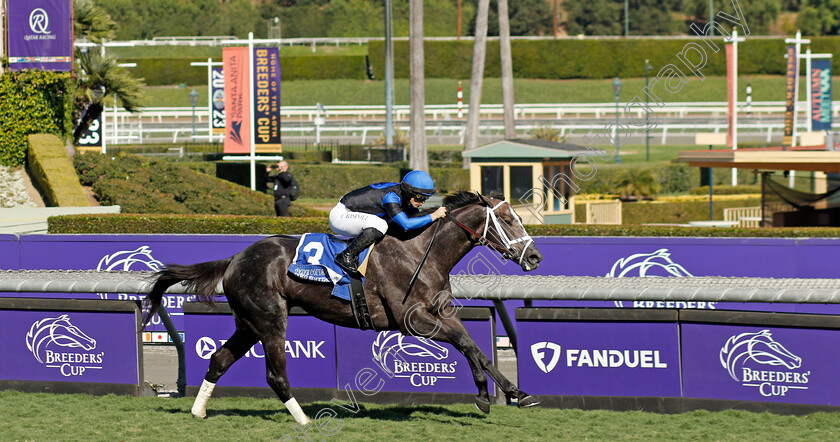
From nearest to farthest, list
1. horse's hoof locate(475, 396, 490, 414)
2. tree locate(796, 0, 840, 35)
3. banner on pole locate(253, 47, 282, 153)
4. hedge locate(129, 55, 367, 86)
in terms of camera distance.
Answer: horse's hoof locate(475, 396, 490, 414)
banner on pole locate(253, 47, 282, 153)
hedge locate(129, 55, 367, 86)
tree locate(796, 0, 840, 35)

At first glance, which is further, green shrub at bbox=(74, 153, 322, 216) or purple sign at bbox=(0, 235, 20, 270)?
green shrub at bbox=(74, 153, 322, 216)

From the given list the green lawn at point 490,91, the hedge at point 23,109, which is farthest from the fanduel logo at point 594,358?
the green lawn at point 490,91

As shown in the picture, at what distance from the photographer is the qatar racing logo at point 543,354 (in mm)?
8516

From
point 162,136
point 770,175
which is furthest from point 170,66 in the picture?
point 770,175

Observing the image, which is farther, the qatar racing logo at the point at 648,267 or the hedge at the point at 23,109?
the hedge at the point at 23,109

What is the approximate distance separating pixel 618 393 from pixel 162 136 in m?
44.9

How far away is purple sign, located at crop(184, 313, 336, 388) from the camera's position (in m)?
8.97

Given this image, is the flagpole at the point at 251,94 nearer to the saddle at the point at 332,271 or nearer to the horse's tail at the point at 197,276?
the horse's tail at the point at 197,276

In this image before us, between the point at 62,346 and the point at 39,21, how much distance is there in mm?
17506

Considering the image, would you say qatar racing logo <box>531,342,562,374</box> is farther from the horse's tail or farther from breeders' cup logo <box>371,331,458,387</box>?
the horse's tail

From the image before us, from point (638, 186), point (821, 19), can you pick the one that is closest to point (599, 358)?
point (638, 186)

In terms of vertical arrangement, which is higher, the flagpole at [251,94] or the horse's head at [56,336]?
the flagpole at [251,94]

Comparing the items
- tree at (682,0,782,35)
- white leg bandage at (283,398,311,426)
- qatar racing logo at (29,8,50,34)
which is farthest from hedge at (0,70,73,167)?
tree at (682,0,782,35)

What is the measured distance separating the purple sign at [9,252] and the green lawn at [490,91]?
5352 centimetres
